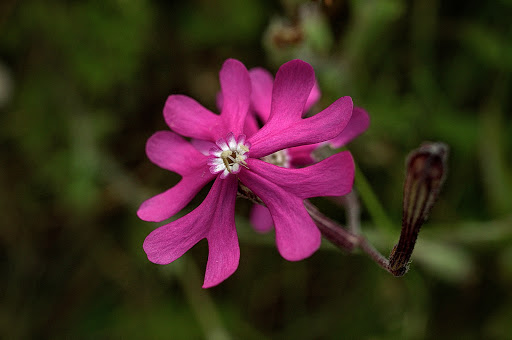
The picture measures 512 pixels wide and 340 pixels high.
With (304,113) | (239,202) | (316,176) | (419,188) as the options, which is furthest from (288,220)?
(239,202)

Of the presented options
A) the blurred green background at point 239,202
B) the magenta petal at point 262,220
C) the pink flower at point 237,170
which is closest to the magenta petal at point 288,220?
the pink flower at point 237,170

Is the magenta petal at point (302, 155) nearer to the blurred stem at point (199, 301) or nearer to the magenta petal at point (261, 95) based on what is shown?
the magenta petal at point (261, 95)

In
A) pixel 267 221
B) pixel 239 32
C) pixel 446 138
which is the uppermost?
pixel 239 32

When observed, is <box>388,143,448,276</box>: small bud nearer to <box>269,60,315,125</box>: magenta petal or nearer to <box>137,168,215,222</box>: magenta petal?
<box>269,60,315,125</box>: magenta petal

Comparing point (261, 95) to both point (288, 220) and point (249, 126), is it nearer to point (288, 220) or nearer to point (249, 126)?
point (249, 126)

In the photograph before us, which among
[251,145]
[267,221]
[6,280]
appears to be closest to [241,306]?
[267,221]

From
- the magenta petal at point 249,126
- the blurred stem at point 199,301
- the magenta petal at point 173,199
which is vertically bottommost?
the blurred stem at point 199,301

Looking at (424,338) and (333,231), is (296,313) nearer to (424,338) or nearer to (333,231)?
(424,338)
